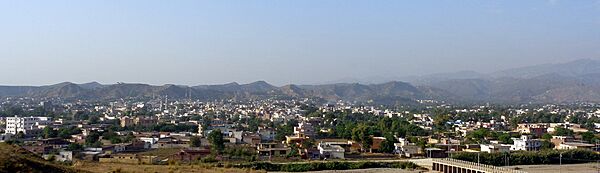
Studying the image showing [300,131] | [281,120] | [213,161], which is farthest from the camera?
[281,120]

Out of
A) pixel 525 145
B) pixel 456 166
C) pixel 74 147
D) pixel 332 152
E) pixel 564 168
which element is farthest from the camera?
pixel 525 145

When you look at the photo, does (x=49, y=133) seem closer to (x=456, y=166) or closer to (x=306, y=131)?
(x=306, y=131)

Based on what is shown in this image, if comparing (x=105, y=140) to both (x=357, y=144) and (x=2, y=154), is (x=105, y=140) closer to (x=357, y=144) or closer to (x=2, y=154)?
(x=357, y=144)

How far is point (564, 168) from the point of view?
45125 mm

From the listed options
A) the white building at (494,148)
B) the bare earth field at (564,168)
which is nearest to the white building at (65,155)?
the bare earth field at (564,168)

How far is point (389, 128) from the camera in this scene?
230 ft

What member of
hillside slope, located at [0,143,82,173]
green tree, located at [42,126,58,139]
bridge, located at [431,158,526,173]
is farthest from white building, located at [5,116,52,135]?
hillside slope, located at [0,143,82,173]

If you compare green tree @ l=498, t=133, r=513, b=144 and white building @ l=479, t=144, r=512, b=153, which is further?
green tree @ l=498, t=133, r=513, b=144

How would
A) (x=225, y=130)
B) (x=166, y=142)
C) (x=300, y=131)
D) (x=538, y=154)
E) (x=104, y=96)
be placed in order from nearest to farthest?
(x=538, y=154), (x=166, y=142), (x=300, y=131), (x=225, y=130), (x=104, y=96)

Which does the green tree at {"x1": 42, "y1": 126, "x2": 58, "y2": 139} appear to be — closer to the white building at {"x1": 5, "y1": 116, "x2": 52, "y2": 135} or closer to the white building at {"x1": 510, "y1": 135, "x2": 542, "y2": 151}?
the white building at {"x1": 5, "y1": 116, "x2": 52, "y2": 135}

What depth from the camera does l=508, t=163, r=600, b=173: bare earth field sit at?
42.8 meters

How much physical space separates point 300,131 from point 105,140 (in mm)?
17899

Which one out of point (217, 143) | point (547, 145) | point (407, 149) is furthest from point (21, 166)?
point (547, 145)

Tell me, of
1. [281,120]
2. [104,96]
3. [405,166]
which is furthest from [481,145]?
[104,96]
